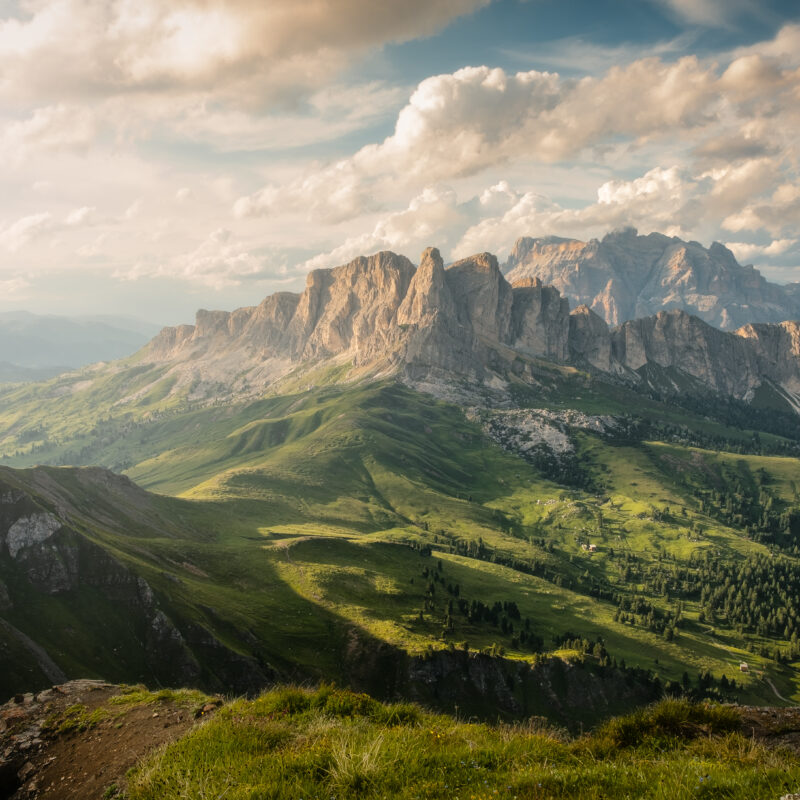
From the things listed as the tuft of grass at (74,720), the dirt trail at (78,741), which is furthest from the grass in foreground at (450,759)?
the tuft of grass at (74,720)

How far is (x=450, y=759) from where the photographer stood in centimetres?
1288

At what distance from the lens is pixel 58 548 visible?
103 m

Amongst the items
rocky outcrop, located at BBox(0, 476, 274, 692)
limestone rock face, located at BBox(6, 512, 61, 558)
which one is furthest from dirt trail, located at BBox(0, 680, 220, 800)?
limestone rock face, located at BBox(6, 512, 61, 558)

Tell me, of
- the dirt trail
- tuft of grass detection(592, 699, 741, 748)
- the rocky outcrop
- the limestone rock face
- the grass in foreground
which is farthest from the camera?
the limestone rock face

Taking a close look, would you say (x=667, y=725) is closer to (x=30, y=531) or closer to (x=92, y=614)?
(x=92, y=614)

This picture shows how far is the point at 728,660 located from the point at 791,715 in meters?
225

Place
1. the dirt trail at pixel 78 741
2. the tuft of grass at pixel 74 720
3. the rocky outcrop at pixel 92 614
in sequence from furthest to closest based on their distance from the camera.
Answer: the rocky outcrop at pixel 92 614 → the tuft of grass at pixel 74 720 → the dirt trail at pixel 78 741

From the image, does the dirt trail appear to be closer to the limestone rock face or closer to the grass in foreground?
the grass in foreground

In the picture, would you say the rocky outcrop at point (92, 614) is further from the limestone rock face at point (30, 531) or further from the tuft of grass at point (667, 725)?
the tuft of grass at point (667, 725)

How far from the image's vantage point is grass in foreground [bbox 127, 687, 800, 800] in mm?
11148

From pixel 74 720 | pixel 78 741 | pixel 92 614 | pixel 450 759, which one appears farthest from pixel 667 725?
pixel 92 614

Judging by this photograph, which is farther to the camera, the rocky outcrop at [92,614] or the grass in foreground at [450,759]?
the rocky outcrop at [92,614]

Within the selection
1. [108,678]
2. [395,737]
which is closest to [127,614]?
[108,678]

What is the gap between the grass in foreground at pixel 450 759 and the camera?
1115 centimetres
